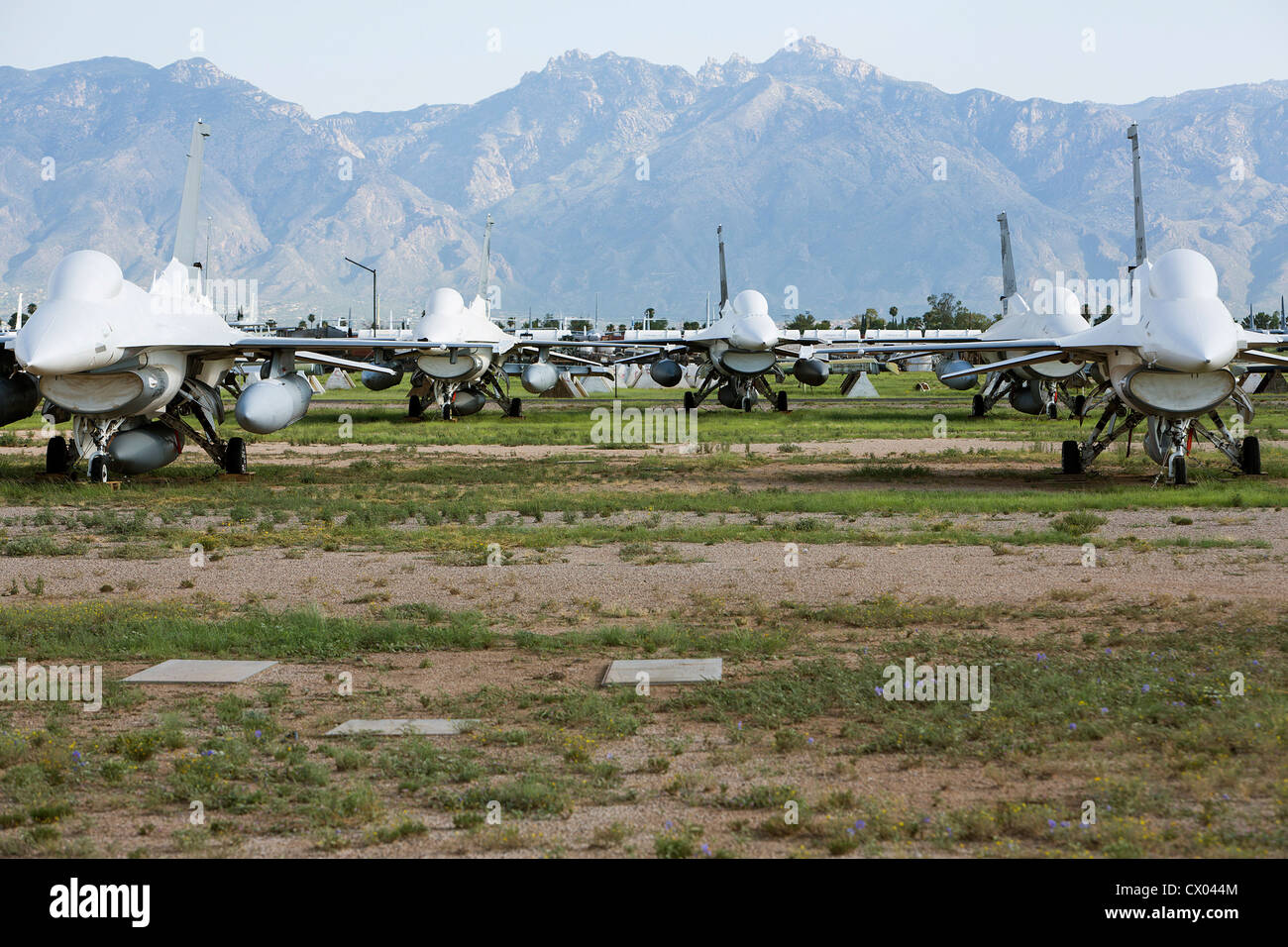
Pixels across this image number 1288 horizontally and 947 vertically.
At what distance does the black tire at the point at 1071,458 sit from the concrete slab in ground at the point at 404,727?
60.6ft

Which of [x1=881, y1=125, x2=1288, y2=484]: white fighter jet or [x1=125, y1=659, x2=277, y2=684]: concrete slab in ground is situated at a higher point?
[x1=881, y1=125, x2=1288, y2=484]: white fighter jet

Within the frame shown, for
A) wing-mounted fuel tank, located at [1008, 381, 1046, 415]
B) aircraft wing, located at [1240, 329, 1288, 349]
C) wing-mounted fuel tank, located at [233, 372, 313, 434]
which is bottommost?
wing-mounted fuel tank, located at [233, 372, 313, 434]

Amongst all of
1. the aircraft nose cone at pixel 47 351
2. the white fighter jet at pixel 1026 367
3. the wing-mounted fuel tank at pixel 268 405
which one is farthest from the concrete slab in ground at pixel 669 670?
the white fighter jet at pixel 1026 367

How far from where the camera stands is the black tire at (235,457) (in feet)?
83.3

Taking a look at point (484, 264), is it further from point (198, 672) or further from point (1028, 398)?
point (198, 672)

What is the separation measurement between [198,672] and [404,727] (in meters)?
2.54

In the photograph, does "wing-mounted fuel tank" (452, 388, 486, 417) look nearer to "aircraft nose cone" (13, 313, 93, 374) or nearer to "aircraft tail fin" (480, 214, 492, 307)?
"aircraft tail fin" (480, 214, 492, 307)

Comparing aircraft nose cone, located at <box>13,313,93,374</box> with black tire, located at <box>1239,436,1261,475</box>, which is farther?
black tire, located at <box>1239,436,1261,475</box>

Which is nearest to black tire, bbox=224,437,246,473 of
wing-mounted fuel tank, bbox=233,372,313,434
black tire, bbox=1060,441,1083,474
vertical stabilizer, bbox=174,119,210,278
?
wing-mounted fuel tank, bbox=233,372,313,434

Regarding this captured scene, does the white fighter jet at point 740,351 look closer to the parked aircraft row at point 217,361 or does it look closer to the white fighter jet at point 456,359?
the white fighter jet at point 456,359

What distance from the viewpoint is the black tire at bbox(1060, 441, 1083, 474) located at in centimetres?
2438

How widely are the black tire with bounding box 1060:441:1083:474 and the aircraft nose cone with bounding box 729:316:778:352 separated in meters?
21.7

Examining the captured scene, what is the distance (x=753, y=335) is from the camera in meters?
45.6
